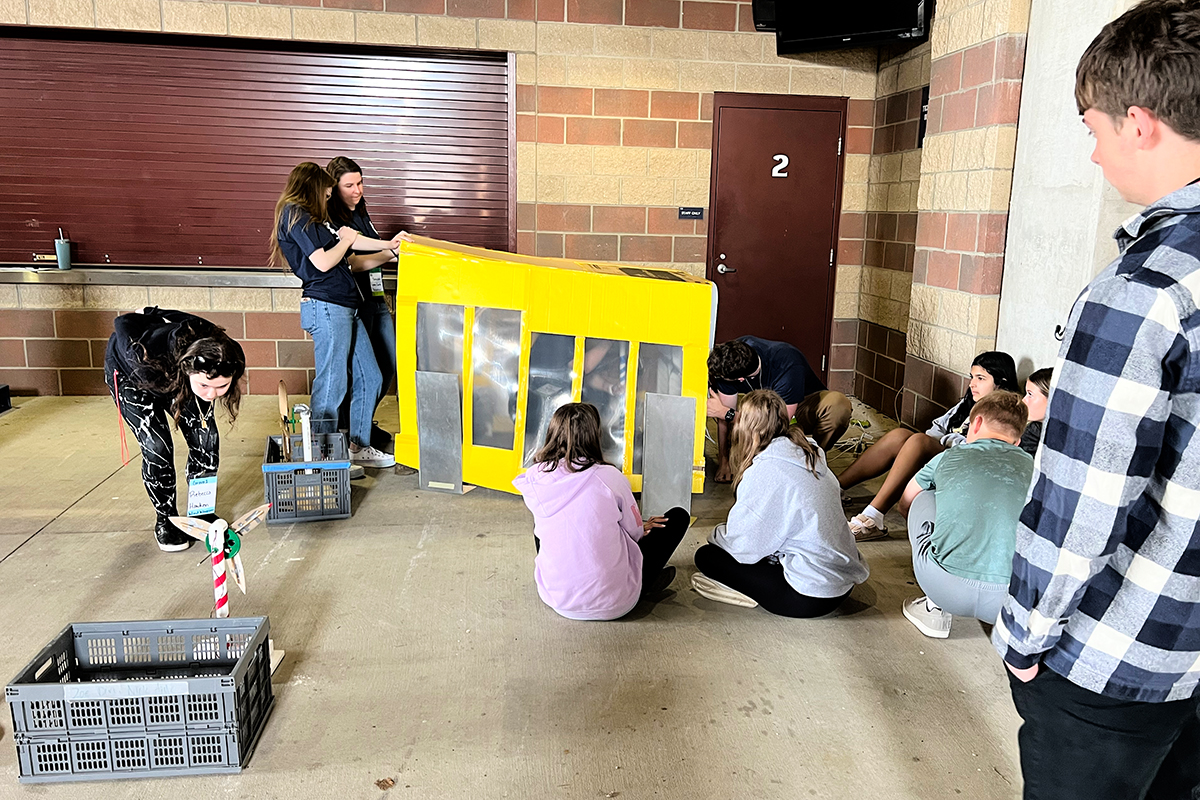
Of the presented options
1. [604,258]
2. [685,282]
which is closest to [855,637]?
[685,282]

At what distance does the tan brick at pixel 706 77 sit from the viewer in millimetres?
6723

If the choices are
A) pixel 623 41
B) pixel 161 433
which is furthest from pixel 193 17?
pixel 161 433

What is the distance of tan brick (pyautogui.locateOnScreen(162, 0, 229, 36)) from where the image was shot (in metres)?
6.17

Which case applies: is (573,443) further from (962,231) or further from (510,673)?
(962,231)

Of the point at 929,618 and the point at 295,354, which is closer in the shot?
the point at 929,618

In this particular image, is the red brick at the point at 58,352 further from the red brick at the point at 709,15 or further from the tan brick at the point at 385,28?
the red brick at the point at 709,15

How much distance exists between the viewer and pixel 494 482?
4598 mm

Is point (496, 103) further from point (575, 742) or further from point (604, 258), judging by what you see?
point (575, 742)

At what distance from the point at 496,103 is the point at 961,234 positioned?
3666 mm

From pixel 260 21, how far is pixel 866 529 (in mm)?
5469

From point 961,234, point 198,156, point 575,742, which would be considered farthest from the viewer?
point 198,156

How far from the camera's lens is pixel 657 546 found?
337cm

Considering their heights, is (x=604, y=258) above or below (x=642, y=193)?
below

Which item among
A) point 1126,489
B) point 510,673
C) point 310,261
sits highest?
point 310,261
